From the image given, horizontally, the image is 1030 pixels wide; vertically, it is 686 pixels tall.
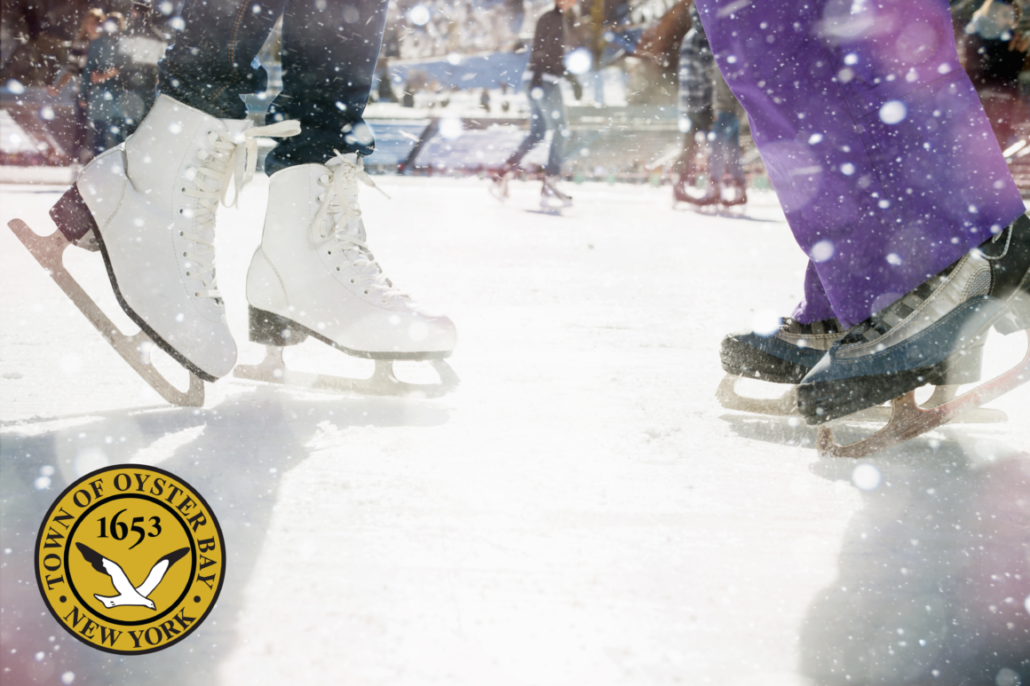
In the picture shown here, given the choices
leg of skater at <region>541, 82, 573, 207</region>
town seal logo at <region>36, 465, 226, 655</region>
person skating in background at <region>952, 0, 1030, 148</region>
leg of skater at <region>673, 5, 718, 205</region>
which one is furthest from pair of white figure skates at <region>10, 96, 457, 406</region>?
leg of skater at <region>673, 5, 718, 205</region>

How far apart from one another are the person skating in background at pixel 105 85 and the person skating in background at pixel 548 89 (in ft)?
7.79

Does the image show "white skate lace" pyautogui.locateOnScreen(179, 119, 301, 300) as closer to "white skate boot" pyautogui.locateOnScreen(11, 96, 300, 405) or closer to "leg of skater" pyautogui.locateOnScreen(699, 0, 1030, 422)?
"white skate boot" pyautogui.locateOnScreen(11, 96, 300, 405)

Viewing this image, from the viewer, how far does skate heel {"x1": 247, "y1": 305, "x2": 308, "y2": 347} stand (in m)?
0.90

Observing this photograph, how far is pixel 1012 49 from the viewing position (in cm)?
456

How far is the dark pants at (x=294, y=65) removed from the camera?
31.6 inches

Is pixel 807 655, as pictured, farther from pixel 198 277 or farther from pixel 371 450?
pixel 198 277

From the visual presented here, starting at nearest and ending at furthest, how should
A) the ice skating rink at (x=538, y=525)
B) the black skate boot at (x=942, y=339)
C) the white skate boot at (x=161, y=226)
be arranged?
the ice skating rink at (x=538, y=525)
the black skate boot at (x=942, y=339)
the white skate boot at (x=161, y=226)

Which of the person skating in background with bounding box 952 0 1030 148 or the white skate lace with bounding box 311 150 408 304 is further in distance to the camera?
the person skating in background with bounding box 952 0 1030 148

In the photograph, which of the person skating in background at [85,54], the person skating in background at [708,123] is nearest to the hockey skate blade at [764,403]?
the person skating in background at [708,123]

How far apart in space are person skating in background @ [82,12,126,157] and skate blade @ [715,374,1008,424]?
418 centimetres

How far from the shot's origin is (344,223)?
0.90m

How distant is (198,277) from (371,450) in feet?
1.06

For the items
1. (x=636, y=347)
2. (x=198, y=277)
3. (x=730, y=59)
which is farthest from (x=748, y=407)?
(x=198, y=277)

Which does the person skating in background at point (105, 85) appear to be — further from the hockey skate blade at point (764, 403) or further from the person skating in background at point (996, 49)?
the person skating in background at point (996, 49)
